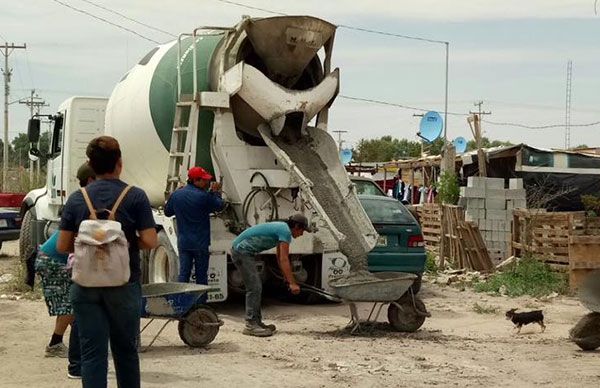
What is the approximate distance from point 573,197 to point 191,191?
14.1m

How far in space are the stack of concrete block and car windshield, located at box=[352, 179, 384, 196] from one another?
3784 millimetres

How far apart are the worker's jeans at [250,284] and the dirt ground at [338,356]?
30 centimetres

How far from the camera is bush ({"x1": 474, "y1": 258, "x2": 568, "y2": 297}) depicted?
14.5m

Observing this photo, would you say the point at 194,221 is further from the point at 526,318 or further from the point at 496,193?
the point at 496,193

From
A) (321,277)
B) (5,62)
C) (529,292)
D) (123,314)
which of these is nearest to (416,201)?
(529,292)

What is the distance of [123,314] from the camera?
599 centimetres

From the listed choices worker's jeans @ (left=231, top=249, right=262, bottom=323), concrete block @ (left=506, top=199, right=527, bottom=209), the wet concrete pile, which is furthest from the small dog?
concrete block @ (left=506, top=199, right=527, bottom=209)

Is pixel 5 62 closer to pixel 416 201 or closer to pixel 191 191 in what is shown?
pixel 416 201

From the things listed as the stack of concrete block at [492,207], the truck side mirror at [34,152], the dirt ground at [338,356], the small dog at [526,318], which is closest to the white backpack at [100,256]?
the dirt ground at [338,356]

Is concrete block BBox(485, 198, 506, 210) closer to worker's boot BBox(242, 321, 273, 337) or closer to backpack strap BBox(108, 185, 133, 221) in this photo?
worker's boot BBox(242, 321, 273, 337)

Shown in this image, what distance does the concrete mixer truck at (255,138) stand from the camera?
11.8 m

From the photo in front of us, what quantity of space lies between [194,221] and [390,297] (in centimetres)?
253

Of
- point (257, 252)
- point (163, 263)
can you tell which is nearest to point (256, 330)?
point (257, 252)

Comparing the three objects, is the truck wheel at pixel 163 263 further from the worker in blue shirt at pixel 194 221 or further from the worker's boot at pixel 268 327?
the worker's boot at pixel 268 327
